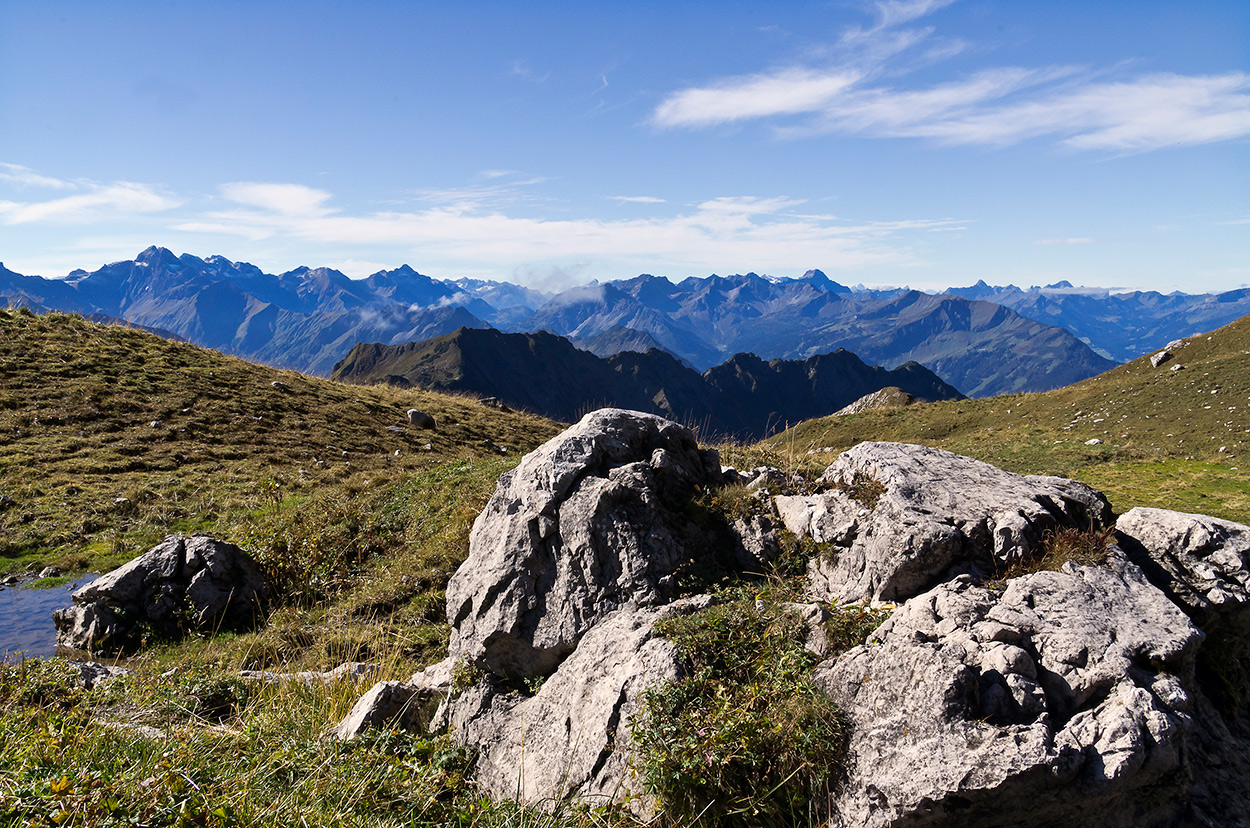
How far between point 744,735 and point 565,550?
311 centimetres

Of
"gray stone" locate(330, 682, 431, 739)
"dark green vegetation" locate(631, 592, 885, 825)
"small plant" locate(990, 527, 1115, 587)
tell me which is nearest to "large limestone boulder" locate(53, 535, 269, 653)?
"gray stone" locate(330, 682, 431, 739)

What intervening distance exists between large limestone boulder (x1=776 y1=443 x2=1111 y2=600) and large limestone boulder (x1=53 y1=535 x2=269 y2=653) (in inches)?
378

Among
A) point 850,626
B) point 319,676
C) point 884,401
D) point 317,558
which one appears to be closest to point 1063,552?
point 850,626

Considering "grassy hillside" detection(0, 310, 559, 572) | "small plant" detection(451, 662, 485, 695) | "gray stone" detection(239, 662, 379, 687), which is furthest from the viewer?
"grassy hillside" detection(0, 310, 559, 572)

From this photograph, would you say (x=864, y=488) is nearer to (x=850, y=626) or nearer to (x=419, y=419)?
(x=850, y=626)

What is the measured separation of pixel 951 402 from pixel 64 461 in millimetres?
54582

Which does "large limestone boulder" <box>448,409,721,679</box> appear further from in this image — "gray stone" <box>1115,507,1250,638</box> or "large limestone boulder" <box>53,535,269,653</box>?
"large limestone boulder" <box>53,535,269,653</box>

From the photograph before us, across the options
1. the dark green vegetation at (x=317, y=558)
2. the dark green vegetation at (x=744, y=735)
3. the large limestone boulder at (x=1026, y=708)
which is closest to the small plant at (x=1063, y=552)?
the dark green vegetation at (x=317, y=558)

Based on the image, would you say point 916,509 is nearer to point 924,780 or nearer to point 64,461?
point 924,780

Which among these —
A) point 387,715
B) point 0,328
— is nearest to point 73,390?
point 0,328

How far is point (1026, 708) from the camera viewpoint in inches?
173

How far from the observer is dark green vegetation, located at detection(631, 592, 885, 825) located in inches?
180

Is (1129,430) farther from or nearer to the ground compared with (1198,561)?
nearer to the ground

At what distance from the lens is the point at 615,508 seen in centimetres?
742
